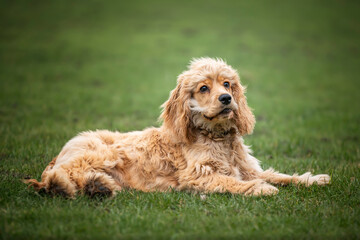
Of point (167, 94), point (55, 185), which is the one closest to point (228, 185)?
point (55, 185)

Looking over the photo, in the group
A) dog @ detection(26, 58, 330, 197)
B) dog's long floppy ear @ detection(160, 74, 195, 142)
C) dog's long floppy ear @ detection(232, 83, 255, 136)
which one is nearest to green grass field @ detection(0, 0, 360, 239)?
dog @ detection(26, 58, 330, 197)

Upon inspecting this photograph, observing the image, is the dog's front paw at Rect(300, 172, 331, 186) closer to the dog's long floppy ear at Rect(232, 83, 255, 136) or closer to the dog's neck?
the dog's long floppy ear at Rect(232, 83, 255, 136)

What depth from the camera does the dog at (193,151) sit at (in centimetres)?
487

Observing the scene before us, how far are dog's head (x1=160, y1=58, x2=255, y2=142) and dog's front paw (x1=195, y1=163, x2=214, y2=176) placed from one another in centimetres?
45

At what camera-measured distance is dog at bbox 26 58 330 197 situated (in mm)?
4867

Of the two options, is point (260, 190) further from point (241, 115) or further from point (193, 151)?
point (241, 115)

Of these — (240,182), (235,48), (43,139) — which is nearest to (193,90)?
(240,182)

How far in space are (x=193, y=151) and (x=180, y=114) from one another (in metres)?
0.57

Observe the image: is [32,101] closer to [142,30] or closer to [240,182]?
[240,182]

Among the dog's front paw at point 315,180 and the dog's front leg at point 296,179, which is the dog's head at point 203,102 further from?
the dog's front paw at point 315,180

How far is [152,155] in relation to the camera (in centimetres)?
522

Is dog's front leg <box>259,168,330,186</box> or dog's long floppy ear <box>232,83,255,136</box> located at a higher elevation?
dog's long floppy ear <box>232,83,255,136</box>

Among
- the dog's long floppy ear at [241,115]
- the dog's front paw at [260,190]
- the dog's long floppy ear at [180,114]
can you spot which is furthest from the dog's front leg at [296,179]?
the dog's long floppy ear at [180,114]

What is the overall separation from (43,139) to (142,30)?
20676 millimetres
